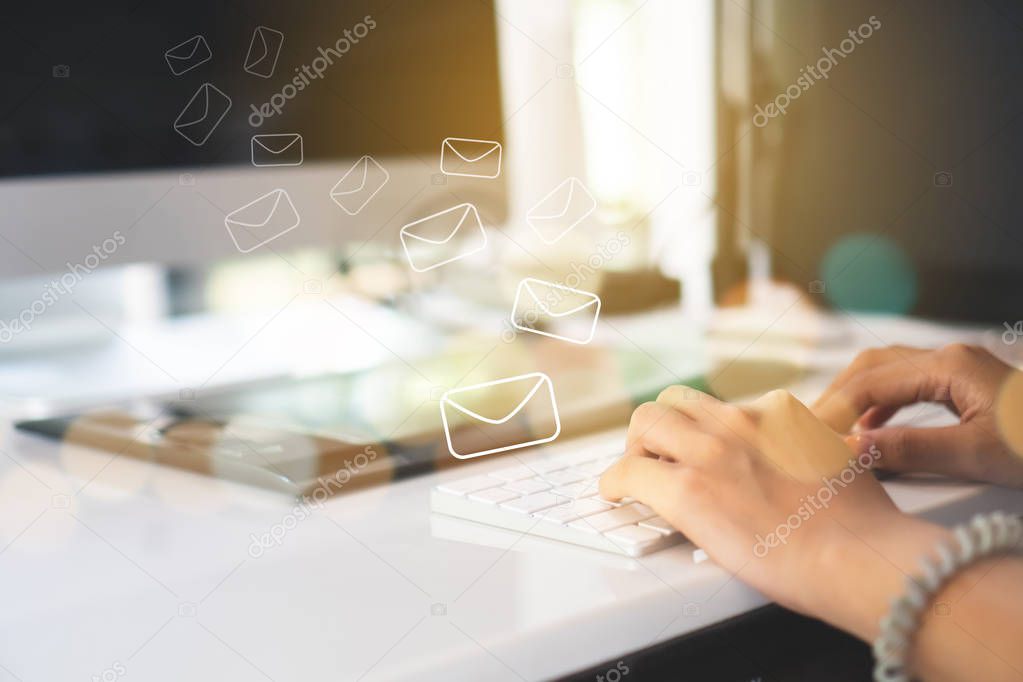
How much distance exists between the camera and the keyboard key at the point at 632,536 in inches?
19.6

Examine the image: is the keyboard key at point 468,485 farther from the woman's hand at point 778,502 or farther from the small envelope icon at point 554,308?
the small envelope icon at point 554,308

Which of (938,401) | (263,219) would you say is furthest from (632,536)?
(263,219)

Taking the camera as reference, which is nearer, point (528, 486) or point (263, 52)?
point (528, 486)

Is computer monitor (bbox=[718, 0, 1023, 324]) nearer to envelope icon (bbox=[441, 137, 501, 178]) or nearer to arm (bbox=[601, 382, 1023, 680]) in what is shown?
envelope icon (bbox=[441, 137, 501, 178])

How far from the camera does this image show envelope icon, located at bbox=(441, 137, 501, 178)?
95 cm

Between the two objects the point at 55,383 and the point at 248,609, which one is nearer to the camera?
the point at 248,609

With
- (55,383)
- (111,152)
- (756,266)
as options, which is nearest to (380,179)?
(111,152)

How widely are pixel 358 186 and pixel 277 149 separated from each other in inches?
3.5

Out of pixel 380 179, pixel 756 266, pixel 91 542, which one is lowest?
pixel 756 266

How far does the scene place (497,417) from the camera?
771 mm

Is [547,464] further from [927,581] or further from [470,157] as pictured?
[470,157]

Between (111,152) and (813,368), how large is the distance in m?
0.74

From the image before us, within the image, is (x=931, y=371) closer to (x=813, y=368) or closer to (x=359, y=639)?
(x=813, y=368)

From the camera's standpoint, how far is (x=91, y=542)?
A: 1.81 feet
